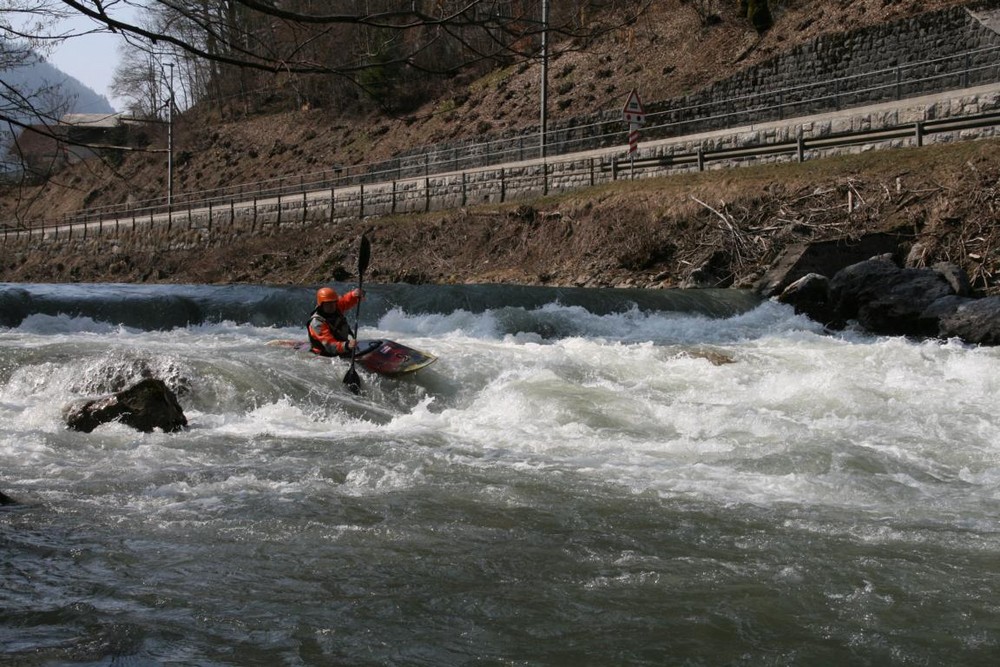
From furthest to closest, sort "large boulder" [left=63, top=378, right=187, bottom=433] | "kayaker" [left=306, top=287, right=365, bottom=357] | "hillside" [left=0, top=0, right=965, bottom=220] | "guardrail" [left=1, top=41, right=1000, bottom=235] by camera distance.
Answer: "hillside" [left=0, top=0, right=965, bottom=220] → "guardrail" [left=1, top=41, right=1000, bottom=235] → "kayaker" [left=306, top=287, right=365, bottom=357] → "large boulder" [left=63, top=378, right=187, bottom=433]

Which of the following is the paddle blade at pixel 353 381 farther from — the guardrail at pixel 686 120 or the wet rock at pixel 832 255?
the guardrail at pixel 686 120

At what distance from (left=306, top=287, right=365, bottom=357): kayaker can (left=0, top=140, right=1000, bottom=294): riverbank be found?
28.1ft

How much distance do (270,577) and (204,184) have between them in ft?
157

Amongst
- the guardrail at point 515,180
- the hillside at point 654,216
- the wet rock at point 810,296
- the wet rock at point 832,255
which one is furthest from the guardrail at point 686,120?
the wet rock at point 810,296

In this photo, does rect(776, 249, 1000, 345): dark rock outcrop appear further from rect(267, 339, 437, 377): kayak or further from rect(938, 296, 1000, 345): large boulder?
rect(267, 339, 437, 377): kayak

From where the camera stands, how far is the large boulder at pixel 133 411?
795 centimetres

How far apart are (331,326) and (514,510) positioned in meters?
5.38

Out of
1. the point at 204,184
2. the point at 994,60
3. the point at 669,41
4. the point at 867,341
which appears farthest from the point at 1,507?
the point at 204,184

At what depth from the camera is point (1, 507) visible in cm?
556

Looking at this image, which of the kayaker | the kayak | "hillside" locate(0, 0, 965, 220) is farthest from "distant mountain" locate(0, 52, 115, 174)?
"hillside" locate(0, 0, 965, 220)

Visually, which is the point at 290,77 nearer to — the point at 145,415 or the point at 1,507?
the point at 1,507

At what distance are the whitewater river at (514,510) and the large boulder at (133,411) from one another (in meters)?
0.13

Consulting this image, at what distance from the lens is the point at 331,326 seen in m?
10.6

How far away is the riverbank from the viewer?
1520cm
